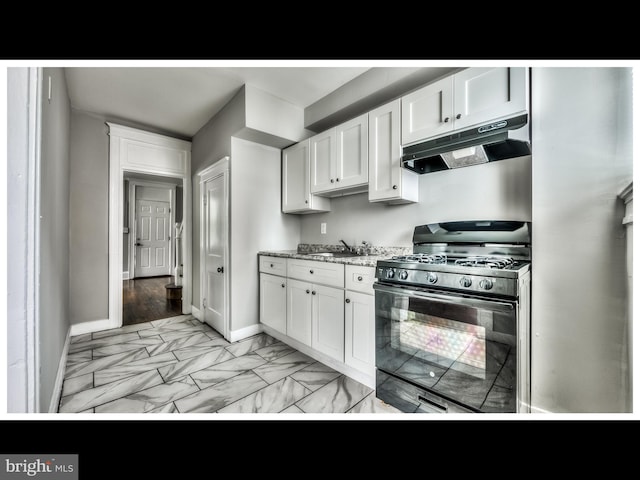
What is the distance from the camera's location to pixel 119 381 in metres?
1.85

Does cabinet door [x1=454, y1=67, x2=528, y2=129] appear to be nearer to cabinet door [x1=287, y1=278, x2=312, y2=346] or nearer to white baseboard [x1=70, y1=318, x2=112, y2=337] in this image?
cabinet door [x1=287, y1=278, x2=312, y2=346]

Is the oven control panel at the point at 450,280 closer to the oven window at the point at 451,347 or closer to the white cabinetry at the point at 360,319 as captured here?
the oven window at the point at 451,347

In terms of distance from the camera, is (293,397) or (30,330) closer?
(30,330)

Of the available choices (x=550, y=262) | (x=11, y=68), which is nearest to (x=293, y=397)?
(x=550, y=262)

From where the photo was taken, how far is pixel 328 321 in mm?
2000

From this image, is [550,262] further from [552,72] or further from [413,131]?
[413,131]

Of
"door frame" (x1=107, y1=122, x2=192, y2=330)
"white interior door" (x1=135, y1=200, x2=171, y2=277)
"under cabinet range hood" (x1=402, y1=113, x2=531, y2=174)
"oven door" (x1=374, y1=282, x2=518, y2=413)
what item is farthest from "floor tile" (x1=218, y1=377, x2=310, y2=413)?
"white interior door" (x1=135, y1=200, x2=171, y2=277)

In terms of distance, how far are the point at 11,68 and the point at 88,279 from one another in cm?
308

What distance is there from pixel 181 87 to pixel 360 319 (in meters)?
2.62

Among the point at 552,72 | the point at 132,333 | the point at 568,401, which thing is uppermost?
the point at 552,72

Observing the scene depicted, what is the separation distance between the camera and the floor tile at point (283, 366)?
191cm

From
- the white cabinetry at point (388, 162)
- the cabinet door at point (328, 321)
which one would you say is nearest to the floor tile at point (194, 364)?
the cabinet door at point (328, 321)

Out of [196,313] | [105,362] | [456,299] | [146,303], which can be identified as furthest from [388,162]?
[146,303]

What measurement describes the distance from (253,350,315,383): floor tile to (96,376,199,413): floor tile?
471 millimetres
